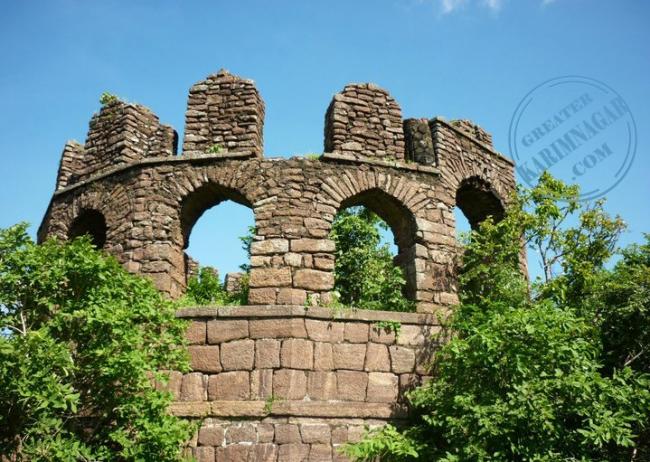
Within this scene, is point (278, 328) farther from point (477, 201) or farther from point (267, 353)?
point (477, 201)

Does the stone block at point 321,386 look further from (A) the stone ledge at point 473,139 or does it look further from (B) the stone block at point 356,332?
(A) the stone ledge at point 473,139

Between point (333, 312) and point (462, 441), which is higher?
point (333, 312)

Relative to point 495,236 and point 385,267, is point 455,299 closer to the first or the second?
point 495,236

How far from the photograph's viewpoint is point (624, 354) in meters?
8.06

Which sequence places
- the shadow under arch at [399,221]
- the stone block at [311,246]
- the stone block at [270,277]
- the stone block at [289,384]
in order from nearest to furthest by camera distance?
the stone block at [289,384], the stone block at [270,277], the stone block at [311,246], the shadow under arch at [399,221]

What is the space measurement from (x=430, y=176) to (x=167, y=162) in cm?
375

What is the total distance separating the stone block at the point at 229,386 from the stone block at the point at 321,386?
28.1 inches

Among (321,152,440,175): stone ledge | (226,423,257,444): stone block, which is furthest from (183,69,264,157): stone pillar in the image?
(226,423,257,444): stone block

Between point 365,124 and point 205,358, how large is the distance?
13.3ft

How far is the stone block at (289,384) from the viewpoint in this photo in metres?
6.96

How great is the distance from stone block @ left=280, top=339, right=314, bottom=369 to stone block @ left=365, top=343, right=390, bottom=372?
2.34 ft

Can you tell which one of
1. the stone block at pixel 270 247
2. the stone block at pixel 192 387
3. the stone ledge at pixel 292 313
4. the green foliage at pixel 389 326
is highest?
the stone block at pixel 270 247

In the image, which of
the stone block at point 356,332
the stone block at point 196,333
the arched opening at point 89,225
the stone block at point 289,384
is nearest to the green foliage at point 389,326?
the stone block at point 356,332

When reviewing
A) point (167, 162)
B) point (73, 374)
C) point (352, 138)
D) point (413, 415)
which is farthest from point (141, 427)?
point (352, 138)
